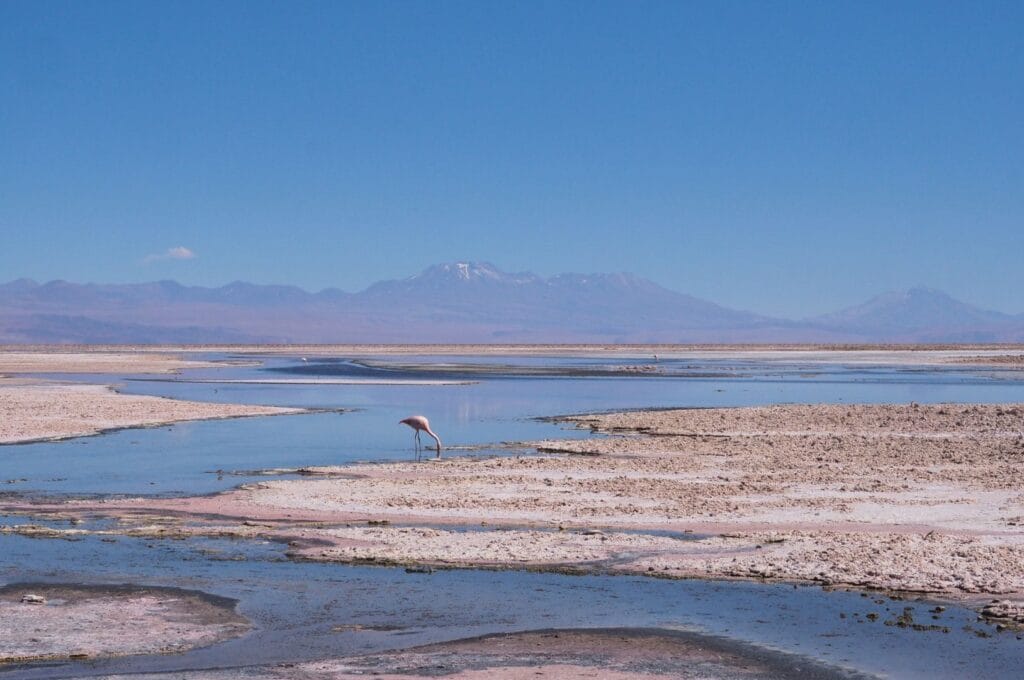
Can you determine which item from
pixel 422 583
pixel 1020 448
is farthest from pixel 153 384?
pixel 422 583

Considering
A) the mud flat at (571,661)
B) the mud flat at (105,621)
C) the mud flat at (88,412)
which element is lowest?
the mud flat at (105,621)

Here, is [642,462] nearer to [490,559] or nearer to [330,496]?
[330,496]

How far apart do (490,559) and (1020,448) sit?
50.9ft

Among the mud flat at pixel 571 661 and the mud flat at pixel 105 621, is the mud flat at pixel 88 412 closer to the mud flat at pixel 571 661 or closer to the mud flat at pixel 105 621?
the mud flat at pixel 105 621

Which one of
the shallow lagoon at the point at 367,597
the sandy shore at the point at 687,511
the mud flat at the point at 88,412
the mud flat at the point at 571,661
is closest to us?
the mud flat at the point at 571,661

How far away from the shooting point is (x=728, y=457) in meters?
25.3

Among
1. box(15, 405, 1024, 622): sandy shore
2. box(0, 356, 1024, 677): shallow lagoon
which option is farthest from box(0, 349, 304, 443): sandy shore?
box(15, 405, 1024, 622): sandy shore

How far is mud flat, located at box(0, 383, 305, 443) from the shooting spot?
3209cm

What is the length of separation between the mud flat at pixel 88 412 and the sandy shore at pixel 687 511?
12.0 metres

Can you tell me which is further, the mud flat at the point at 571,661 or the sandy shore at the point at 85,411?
the sandy shore at the point at 85,411

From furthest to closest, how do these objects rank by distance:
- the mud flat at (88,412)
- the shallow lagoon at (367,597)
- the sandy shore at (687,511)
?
the mud flat at (88,412) → the sandy shore at (687,511) → the shallow lagoon at (367,597)

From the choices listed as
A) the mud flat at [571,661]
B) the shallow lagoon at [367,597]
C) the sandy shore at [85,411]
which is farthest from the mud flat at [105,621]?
the sandy shore at [85,411]

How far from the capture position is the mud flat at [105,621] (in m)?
10.9

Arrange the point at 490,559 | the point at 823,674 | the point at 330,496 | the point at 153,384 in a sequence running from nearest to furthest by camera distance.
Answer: the point at 823,674
the point at 490,559
the point at 330,496
the point at 153,384
